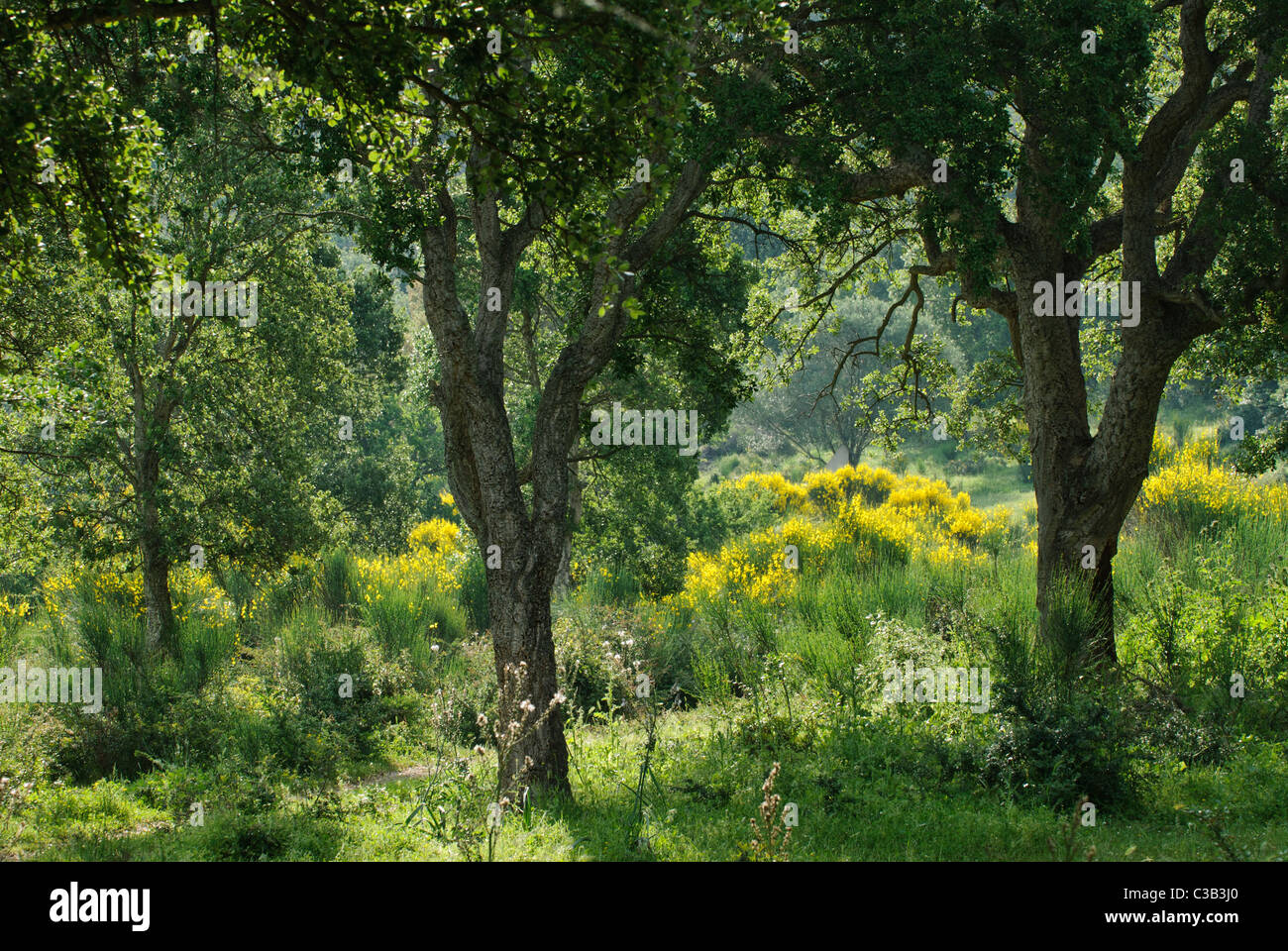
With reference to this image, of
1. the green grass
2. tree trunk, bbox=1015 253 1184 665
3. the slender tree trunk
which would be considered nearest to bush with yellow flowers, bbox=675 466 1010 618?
the slender tree trunk

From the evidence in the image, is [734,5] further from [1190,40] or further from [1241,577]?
[1241,577]

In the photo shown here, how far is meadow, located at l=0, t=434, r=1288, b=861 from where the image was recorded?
7.18 meters

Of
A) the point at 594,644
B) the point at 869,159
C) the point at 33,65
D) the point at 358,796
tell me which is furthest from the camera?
the point at 594,644

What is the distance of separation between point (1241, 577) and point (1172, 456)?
6518 mm

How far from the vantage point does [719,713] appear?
10.5 metres

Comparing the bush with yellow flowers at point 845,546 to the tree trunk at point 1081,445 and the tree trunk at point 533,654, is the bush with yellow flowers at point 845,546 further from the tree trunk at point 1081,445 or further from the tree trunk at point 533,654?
the tree trunk at point 533,654

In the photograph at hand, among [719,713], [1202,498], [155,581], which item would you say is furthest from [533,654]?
[1202,498]

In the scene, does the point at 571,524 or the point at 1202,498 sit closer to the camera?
the point at 1202,498

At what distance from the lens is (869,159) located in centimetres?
1140

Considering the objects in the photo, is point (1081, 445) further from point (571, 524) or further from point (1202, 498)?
point (571, 524)

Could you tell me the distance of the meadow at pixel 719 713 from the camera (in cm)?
718
